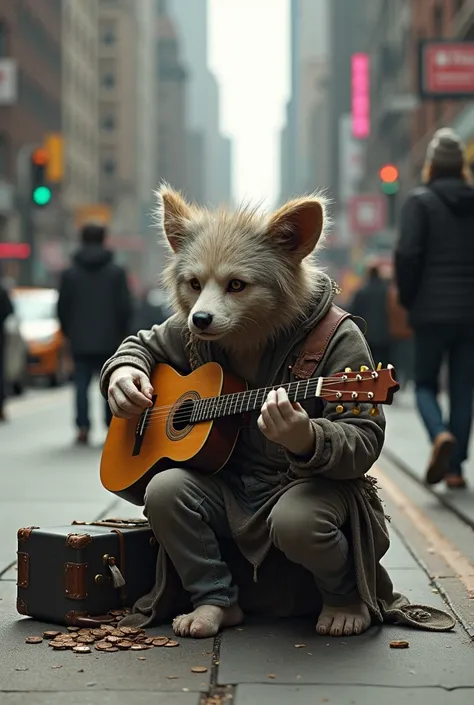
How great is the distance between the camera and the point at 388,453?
1197 centimetres

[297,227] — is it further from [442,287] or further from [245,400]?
[442,287]

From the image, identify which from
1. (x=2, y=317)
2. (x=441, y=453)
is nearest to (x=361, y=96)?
(x=2, y=317)

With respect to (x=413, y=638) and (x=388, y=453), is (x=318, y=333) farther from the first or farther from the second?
(x=388, y=453)

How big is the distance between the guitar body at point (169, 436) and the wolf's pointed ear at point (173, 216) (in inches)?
19.2

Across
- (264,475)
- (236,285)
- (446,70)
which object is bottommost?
(264,475)

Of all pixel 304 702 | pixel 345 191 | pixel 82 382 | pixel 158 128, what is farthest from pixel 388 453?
pixel 158 128

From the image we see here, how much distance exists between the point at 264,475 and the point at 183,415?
0.37 metres

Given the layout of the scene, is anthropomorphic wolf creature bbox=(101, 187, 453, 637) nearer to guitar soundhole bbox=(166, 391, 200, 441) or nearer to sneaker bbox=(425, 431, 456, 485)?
guitar soundhole bbox=(166, 391, 200, 441)

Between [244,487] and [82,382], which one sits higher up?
[244,487]

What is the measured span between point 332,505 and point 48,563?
109 centimetres

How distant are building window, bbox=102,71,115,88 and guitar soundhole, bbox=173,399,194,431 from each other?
374ft

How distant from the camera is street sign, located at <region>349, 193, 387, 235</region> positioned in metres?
48.6

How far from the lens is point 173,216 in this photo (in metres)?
4.87

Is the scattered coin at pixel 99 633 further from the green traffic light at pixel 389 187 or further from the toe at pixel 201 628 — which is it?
the green traffic light at pixel 389 187
